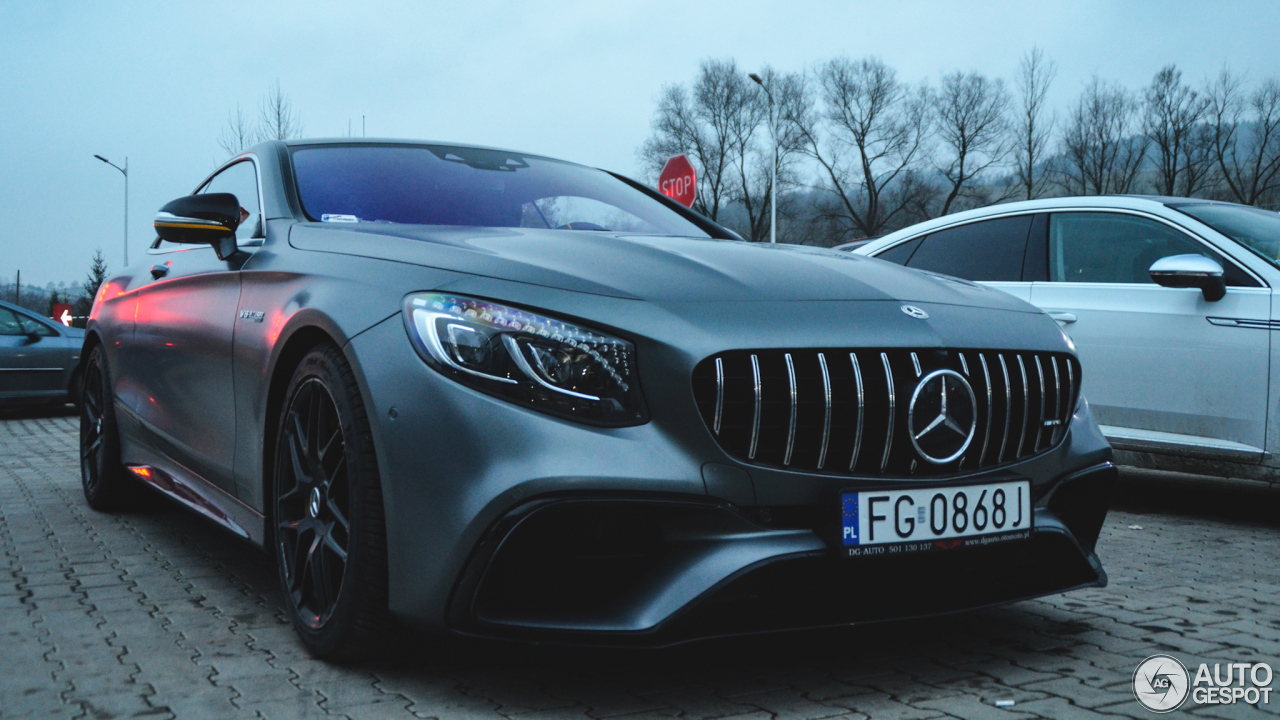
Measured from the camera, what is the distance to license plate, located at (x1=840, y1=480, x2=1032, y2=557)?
8.05ft

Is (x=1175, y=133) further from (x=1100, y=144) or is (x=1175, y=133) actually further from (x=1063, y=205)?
(x=1063, y=205)

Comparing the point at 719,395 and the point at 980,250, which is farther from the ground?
the point at 980,250

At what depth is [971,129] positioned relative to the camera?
5209 centimetres

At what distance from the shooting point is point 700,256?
301cm

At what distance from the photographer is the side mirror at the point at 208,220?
3660mm

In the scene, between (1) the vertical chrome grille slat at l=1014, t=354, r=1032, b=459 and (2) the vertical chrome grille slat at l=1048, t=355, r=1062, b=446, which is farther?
(2) the vertical chrome grille slat at l=1048, t=355, r=1062, b=446

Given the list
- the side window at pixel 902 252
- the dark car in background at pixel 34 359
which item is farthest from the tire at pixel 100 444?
the dark car in background at pixel 34 359

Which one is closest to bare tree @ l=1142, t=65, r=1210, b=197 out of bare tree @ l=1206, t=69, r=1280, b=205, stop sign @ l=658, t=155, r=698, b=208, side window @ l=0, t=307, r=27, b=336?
bare tree @ l=1206, t=69, r=1280, b=205

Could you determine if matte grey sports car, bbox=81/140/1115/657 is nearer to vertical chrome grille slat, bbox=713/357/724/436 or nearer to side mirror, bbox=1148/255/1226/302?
vertical chrome grille slat, bbox=713/357/724/436

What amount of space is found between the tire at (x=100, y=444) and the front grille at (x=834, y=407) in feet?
11.6

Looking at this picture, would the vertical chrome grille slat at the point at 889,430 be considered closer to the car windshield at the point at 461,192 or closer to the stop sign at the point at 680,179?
the car windshield at the point at 461,192

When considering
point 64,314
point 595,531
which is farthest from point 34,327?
point 595,531
